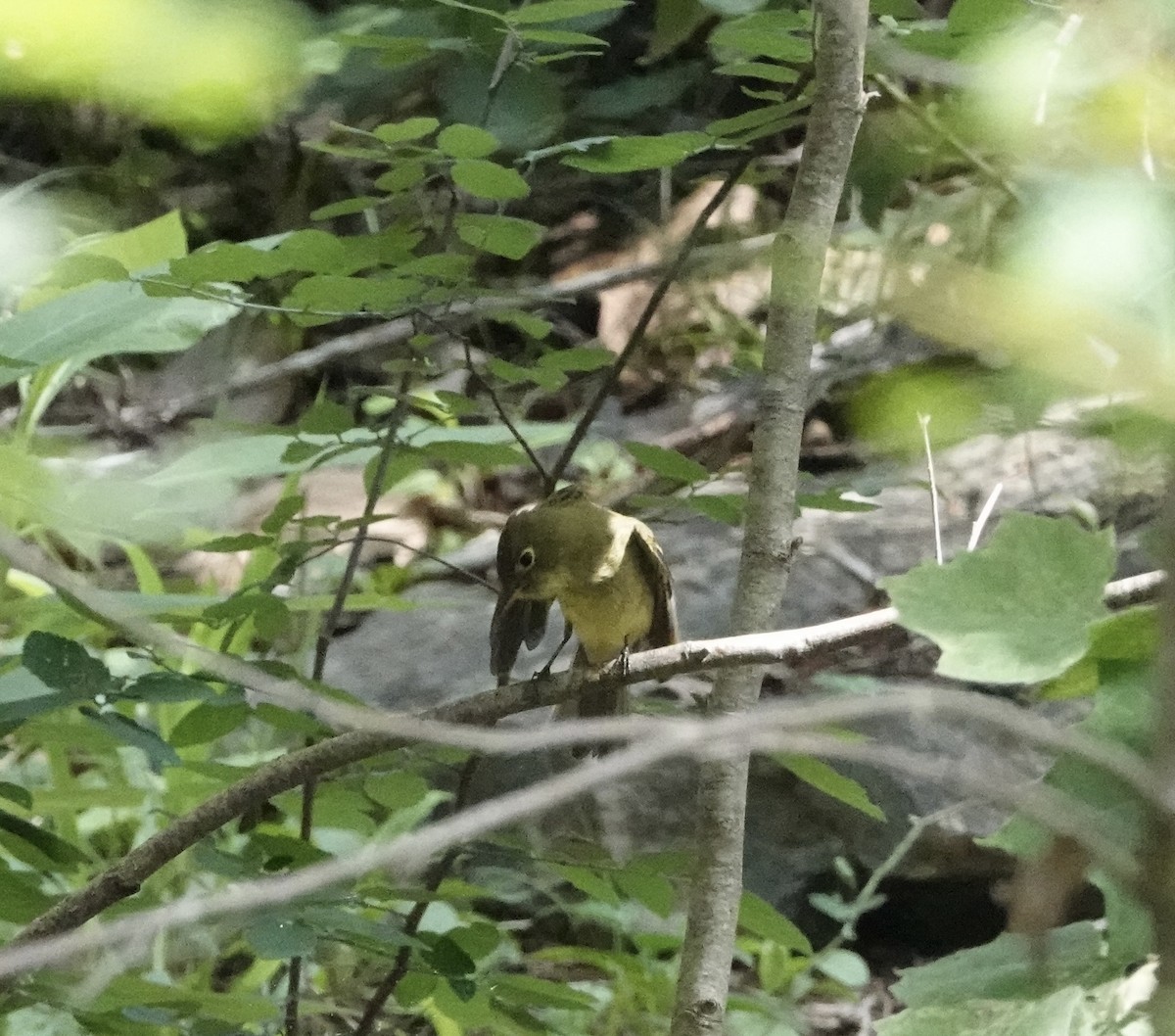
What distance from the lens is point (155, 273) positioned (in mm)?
1407

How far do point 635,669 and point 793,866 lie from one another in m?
1.65

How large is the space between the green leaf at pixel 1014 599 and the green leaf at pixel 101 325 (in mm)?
944

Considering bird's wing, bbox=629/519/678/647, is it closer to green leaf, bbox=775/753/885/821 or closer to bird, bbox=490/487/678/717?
bird, bbox=490/487/678/717

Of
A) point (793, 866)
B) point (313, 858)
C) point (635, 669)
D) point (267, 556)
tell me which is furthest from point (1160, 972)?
point (793, 866)

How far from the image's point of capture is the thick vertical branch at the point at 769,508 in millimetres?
1269

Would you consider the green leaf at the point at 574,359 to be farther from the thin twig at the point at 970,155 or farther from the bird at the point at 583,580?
the thin twig at the point at 970,155

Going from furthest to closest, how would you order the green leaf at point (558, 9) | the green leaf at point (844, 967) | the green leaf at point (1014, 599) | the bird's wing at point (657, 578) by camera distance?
the green leaf at point (844, 967) → the bird's wing at point (657, 578) → the green leaf at point (558, 9) → the green leaf at point (1014, 599)

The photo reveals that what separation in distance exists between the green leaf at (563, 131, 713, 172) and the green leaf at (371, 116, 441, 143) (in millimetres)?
134

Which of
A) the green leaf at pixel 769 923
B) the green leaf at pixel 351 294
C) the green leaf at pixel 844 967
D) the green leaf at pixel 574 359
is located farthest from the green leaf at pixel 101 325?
the green leaf at pixel 844 967

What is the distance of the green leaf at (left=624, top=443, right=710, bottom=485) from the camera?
1.49 metres

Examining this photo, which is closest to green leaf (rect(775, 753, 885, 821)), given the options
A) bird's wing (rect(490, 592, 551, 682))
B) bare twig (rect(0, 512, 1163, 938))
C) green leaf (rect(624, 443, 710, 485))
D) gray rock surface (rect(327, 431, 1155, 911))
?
bare twig (rect(0, 512, 1163, 938))

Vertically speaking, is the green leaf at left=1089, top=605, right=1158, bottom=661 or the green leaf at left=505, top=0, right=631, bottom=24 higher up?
the green leaf at left=505, top=0, right=631, bottom=24

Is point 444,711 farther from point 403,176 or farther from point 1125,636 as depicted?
point 1125,636

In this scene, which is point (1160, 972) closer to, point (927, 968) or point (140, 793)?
point (927, 968)
